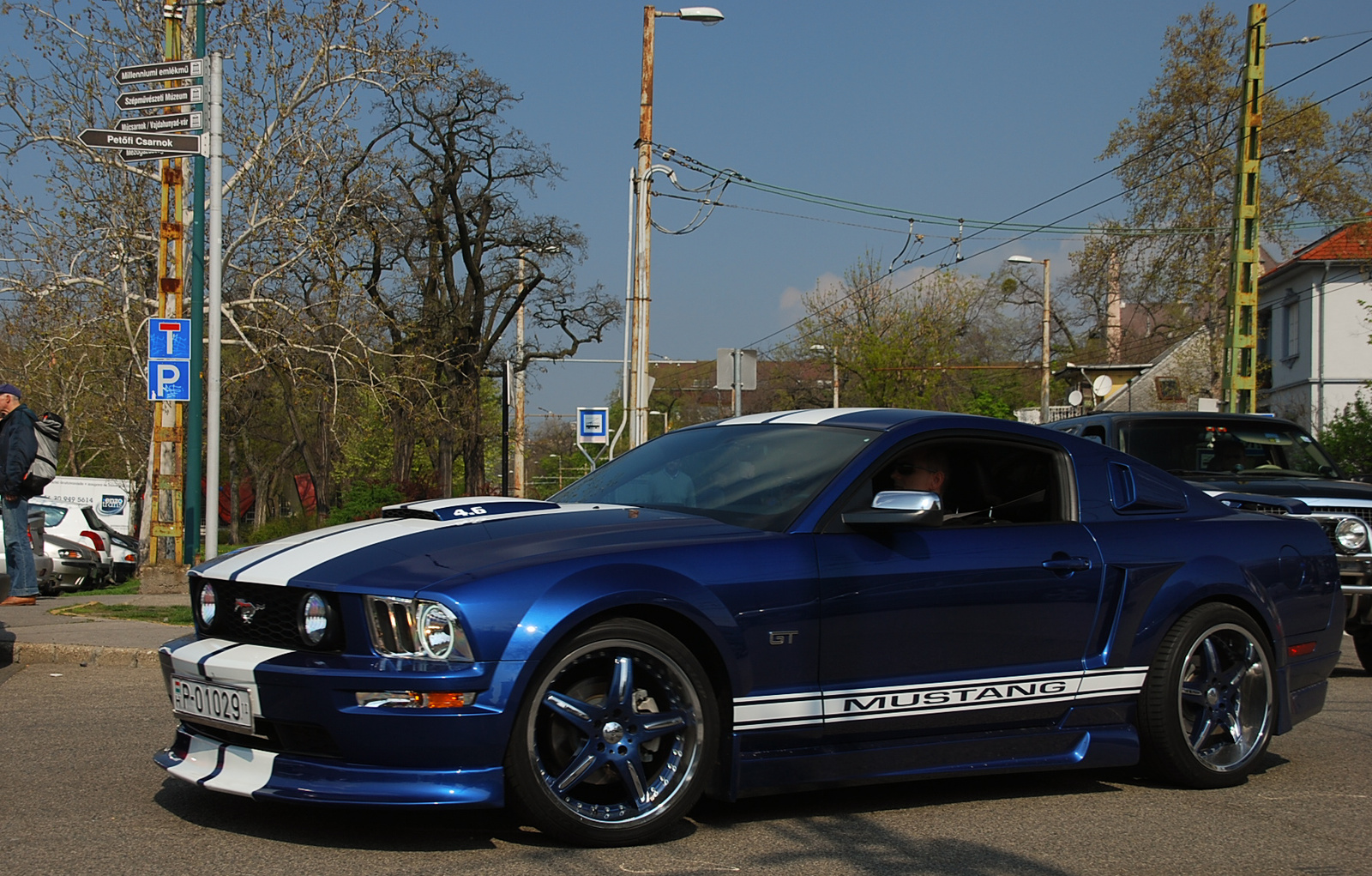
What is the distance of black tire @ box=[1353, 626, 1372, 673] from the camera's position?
882cm

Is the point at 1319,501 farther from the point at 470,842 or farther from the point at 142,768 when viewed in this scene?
the point at 142,768

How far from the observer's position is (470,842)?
409cm

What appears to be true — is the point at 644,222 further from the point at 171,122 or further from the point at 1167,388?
the point at 1167,388

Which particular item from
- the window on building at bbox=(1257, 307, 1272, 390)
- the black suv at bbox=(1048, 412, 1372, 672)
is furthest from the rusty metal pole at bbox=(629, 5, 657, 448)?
the window on building at bbox=(1257, 307, 1272, 390)

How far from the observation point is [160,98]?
1352 cm

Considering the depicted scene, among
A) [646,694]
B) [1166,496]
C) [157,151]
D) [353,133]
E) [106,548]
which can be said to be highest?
[353,133]

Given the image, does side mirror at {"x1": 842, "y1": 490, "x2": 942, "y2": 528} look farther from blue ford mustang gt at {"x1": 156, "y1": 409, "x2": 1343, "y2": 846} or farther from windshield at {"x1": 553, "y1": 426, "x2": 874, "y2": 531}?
windshield at {"x1": 553, "y1": 426, "x2": 874, "y2": 531}

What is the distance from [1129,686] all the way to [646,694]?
2153 millimetres

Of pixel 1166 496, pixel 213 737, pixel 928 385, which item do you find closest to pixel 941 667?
pixel 1166 496

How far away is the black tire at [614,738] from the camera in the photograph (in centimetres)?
392

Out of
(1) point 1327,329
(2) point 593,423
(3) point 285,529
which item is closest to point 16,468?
(3) point 285,529

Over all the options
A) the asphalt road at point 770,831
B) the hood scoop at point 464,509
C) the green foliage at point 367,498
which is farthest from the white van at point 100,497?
the hood scoop at point 464,509

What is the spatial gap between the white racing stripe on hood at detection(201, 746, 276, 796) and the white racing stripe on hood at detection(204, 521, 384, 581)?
573 millimetres

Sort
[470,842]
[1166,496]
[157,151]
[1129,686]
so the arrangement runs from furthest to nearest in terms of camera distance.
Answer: [157,151], [1166,496], [1129,686], [470,842]
